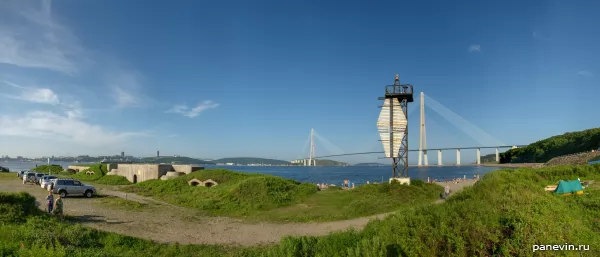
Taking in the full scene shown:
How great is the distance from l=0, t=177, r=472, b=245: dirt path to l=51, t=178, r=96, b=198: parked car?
18.3ft

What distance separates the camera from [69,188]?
27.6 m

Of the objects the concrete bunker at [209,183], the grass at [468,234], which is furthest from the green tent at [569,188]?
the concrete bunker at [209,183]

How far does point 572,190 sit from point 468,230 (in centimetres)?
1544

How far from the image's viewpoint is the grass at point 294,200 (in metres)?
20.4

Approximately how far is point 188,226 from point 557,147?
129477mm

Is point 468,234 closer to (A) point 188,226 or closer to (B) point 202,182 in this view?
(A) point 188,226

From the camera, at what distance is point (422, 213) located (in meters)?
7.60

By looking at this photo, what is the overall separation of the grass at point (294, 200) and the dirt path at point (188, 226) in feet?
4.92

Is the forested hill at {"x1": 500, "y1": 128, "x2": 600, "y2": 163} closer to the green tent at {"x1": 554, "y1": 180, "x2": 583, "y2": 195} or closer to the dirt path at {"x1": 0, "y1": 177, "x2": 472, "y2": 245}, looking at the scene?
the green tent at {"x1": 554, "y1": 180, "x2": 583, "y2": 195}

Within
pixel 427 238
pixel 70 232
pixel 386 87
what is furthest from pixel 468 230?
pixel 386 87

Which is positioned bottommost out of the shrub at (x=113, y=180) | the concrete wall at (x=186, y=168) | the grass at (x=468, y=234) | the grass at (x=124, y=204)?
the shrub at (x=113, y=180)

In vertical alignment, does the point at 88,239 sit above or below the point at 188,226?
above

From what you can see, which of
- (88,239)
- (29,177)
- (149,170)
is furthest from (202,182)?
(29,177)

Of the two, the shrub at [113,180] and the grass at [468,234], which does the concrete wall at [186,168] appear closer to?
the shrub at [113,180]
